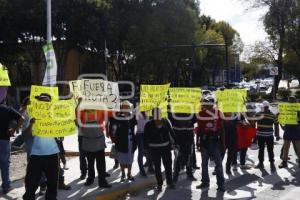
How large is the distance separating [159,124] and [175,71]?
43097 mm

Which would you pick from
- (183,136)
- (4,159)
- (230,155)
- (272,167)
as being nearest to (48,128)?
(4,159)

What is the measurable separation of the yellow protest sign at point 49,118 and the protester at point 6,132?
774mm

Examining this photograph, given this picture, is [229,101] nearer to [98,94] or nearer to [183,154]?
[183,154]

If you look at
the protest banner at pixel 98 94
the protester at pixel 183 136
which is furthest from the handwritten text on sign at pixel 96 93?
the protester at pixel 183 136

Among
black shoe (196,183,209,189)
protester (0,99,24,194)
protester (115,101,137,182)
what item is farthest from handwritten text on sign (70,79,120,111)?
black shoe (196,183,209,189)

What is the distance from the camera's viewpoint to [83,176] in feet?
31.5

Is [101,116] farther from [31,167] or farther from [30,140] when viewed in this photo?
[31,167]

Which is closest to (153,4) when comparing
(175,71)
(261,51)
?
(175,71)

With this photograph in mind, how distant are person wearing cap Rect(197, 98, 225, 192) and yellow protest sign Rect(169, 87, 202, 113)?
0.57m

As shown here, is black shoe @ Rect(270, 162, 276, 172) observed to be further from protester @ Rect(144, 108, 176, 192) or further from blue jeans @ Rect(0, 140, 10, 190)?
blue jeans @ Rect(0, 140, 10, 190)

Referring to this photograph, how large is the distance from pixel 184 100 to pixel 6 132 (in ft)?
12.6

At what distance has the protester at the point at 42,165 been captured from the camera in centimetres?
675

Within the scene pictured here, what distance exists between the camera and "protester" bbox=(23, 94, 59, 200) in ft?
22.1

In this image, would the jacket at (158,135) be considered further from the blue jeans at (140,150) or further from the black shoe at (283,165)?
the black shoe at (283,165)
